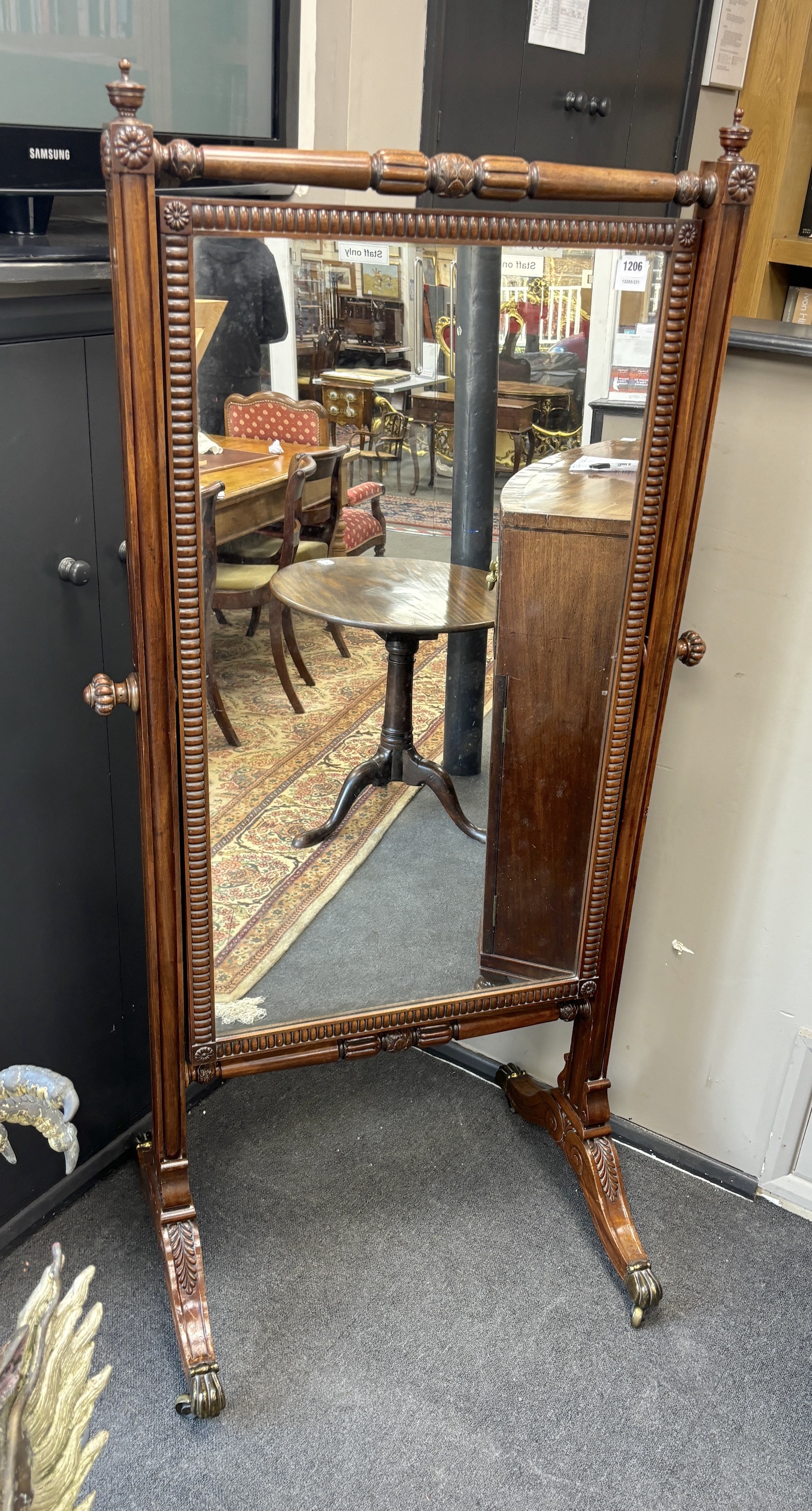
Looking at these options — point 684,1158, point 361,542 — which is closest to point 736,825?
point 684,1158

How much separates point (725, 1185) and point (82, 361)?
157 cm

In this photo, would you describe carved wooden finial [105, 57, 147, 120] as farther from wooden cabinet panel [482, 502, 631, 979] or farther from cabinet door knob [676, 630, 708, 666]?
cabinet door knob [676, 630, 708, 666]

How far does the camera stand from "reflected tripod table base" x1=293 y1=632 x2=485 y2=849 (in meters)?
1.40

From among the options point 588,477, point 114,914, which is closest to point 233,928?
point 114,914

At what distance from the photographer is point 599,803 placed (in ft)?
4.94

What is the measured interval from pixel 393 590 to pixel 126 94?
1.94ft

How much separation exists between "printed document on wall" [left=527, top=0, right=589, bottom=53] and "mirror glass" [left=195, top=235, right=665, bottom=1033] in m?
1.11

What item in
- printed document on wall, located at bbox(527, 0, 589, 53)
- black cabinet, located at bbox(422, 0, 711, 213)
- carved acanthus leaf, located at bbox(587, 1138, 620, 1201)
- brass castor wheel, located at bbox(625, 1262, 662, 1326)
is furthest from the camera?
printed document on wall, located at bbox(527, 0, 589, 53)

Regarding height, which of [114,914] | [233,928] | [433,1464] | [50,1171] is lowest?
[433,1464]

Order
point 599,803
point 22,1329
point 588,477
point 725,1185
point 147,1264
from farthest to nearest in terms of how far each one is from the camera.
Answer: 1. point 725,1185
2. point 147,1264
3. point 599,803
4. point 588,477
5. point 22,1329

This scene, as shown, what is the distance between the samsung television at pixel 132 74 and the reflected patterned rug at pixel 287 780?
21.6 inches

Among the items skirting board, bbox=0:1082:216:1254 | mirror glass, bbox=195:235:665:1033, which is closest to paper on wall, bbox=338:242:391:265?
mirror glass, bbox=195:235:665:1033

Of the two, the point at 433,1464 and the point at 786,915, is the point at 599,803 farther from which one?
the point at 433,1464

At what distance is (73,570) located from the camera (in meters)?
1.44
